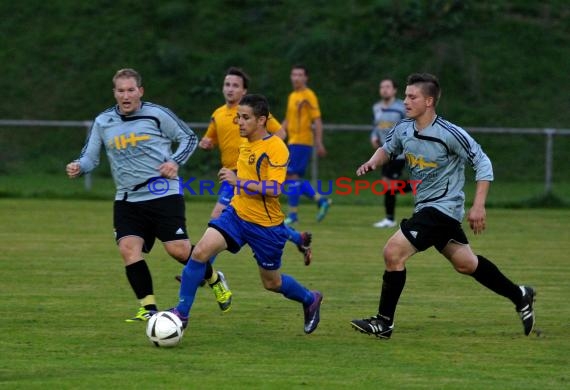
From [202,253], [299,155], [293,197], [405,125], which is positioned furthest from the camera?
[299,155]

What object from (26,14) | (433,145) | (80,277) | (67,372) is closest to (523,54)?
(26,14)

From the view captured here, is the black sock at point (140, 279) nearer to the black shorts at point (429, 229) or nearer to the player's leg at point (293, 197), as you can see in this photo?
the black shorts at point (429, 229)

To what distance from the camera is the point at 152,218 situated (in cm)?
853

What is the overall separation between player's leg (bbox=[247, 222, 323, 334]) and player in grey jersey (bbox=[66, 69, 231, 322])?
2.81 feet

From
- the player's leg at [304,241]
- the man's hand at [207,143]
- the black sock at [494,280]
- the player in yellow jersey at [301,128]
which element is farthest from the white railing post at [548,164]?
the black sock at [494,280]

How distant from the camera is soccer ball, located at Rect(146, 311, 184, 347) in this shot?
7.33 meters

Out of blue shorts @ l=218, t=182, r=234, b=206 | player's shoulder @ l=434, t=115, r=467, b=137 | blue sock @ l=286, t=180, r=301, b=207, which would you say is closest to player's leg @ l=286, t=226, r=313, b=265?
blue shorts @ l=218, t=182, r=234, b=206

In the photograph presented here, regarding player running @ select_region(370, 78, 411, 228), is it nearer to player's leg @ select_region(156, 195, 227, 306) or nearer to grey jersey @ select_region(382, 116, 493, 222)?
player's leg @ select_region(156, 195, 227, 306)

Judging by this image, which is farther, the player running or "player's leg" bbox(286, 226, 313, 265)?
the player running

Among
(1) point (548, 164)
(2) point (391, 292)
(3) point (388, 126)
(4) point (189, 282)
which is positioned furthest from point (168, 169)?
(1) point (548, 164)

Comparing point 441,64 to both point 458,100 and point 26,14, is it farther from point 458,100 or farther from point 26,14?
point 26,14

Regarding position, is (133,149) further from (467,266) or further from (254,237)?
(467,266)

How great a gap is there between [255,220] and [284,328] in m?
0.89

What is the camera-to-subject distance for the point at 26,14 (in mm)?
28281
